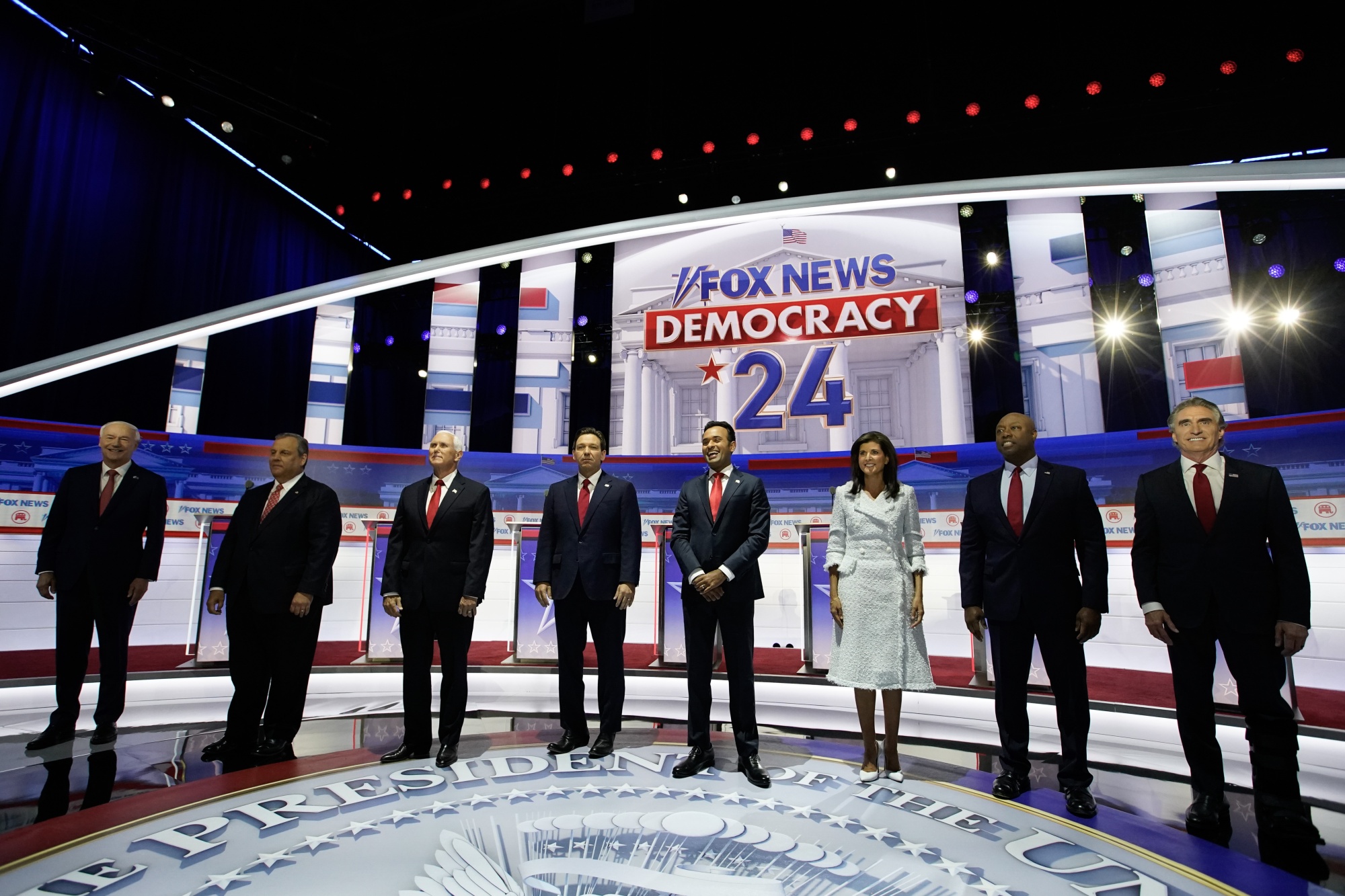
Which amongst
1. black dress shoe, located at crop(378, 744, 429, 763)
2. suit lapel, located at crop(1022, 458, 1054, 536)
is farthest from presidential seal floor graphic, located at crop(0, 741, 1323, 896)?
suit lapel, located at crop(1022, 458, 1054, 536)

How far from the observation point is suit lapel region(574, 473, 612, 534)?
3.37 meters

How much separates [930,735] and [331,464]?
14.2 feet

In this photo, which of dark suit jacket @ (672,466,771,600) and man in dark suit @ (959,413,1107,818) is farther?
dark suit jacket @ (672,466,771,600)

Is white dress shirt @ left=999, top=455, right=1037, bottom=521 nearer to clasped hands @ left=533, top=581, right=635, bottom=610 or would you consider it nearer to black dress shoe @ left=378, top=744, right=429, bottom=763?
clasped hands @ left=533, top=581, right=635, bottom=610

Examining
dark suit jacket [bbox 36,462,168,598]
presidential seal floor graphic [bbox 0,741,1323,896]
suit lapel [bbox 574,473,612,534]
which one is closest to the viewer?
presidential seal floor graphic [bbox 0,741,1323,896]

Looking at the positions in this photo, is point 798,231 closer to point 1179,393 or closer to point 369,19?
point 1179,393

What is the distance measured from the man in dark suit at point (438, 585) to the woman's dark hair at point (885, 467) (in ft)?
5.84

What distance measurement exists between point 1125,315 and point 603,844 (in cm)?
414

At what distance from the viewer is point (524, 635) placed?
4.69 meters

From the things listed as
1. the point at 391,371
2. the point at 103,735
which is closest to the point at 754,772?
the point at 103,735

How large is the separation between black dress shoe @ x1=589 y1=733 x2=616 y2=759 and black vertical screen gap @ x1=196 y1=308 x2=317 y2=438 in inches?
174

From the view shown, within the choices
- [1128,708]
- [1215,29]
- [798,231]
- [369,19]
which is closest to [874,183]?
[798,231]

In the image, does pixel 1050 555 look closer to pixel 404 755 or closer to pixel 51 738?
pixel 404 755

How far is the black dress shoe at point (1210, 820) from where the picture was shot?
2283 mm
